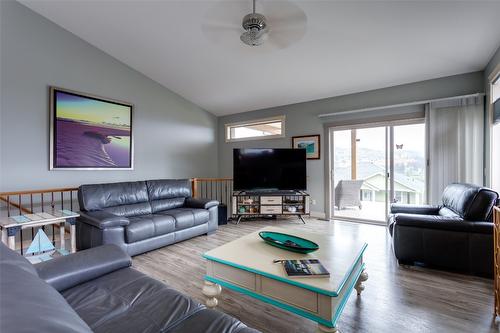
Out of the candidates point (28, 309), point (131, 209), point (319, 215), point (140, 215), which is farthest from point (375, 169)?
point (28, 309)

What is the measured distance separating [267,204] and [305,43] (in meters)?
2.83

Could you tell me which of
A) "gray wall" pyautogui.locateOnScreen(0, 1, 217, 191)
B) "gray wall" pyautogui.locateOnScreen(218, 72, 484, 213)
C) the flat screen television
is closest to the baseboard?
"gray wall" pyautogui.locateOnScreen(218, 72, 484, 213)

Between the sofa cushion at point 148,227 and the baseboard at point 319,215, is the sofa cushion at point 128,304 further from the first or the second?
the baseboard at point 319,215

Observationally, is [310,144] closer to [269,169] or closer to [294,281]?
[269,169]

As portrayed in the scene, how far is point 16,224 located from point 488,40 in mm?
5414

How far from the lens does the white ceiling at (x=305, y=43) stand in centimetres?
255

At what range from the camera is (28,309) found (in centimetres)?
56

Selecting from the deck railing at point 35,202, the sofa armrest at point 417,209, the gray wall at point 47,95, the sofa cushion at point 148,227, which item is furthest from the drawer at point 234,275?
the gray wall at point 47,95

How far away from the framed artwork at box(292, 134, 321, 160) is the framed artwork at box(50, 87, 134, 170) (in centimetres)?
336

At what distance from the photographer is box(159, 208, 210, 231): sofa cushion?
331 centimetres

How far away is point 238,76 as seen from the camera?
420cm

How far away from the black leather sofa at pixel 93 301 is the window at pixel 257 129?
421 cm

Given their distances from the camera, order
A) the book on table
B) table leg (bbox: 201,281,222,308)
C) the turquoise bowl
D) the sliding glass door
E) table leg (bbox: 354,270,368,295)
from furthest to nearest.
Result: the sliding glass door → table leg (bbox: 354,270,368,295) → the turquoise bowl → table leg (bbox: 201,281,222,308) → the book on table

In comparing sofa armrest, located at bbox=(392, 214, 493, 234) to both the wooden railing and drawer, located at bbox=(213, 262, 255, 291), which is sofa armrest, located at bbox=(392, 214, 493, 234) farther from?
Result: the wooden railing
